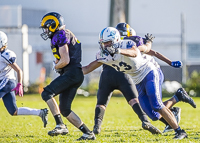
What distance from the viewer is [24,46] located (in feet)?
57.1

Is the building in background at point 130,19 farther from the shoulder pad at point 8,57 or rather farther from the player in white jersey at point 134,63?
the player in white jersey at point 134,63

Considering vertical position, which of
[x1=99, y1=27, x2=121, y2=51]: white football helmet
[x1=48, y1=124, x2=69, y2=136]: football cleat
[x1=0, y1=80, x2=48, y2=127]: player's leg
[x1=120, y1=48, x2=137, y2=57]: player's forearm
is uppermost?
[x1=99, y1=27, x2=121, y2=51]: white football helmet

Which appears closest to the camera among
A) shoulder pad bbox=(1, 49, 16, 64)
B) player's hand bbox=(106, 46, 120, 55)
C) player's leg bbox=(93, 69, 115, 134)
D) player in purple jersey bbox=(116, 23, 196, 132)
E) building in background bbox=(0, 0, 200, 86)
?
player's hand bbox=(106, 46, 120, 55)

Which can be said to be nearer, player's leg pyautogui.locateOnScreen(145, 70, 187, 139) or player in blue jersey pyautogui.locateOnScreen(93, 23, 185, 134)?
player's leg pyautogui.locateOnScreen(145, 70, 187, 139)

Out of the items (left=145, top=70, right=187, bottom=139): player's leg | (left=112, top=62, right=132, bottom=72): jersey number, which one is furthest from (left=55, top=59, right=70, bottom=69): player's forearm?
(left=145, top=70, right=187, bottom=139): player's leg

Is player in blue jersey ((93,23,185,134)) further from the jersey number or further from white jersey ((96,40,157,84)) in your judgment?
the jersey number

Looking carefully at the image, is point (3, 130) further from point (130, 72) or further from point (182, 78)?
point (182, 78)

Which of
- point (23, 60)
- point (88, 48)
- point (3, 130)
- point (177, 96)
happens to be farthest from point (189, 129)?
point (88, 48)

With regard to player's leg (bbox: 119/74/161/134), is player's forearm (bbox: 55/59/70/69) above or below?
above

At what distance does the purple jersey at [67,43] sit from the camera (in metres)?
5.75

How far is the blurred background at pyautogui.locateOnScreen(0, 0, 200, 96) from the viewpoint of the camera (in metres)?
17.1

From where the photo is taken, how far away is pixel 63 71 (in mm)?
5973

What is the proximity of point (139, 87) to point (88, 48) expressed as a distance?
13950 millimetres

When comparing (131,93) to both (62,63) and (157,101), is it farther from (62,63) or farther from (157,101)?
(62,63)
